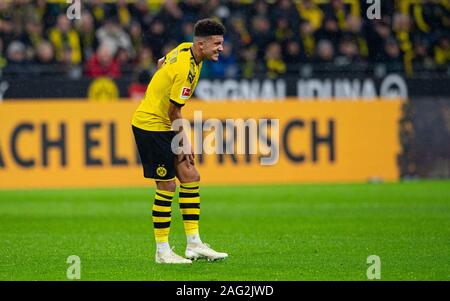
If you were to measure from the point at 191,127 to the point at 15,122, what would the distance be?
3.03 meters

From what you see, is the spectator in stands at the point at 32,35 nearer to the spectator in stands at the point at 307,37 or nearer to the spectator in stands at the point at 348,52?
the spectator in stands at the point at 307,37

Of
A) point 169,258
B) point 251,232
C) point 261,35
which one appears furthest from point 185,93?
point 261,35

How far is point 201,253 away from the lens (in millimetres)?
10133

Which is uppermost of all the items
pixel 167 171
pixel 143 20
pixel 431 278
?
pixel 143 20

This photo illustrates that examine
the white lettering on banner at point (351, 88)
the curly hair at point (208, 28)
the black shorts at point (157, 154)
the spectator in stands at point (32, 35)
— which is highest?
the spectator in stands at point (32, 35)

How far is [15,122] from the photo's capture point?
19.0 metres

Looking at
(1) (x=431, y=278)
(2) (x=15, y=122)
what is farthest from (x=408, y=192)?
(1) (x=431, y=278)

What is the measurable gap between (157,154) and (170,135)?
0.72 feet

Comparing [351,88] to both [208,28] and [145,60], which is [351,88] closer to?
[145,60]

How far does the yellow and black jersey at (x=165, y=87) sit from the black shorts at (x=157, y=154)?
0.07 m

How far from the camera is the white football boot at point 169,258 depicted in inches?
388

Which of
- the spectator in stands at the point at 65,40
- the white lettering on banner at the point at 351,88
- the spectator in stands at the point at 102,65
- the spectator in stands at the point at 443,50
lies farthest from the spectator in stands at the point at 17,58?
the spectator in stands at the point at 443,50
